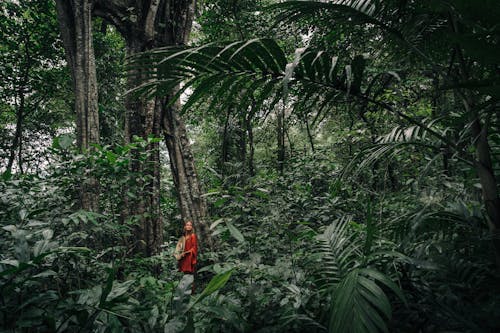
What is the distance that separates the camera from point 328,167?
18.6ft

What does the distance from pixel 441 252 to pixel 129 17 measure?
5.20m

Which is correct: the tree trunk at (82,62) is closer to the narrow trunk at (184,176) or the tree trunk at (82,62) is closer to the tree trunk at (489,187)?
the narrow trunk at (184,176)

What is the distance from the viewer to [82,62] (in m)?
4.30

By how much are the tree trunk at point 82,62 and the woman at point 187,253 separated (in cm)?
181

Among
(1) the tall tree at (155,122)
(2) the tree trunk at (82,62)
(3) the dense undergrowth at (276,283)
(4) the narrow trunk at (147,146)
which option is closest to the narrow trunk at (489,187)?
(3) the dense undergrowth at (276,283)

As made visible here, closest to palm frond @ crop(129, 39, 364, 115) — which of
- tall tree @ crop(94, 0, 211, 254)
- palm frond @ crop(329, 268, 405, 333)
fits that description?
palm frond @ crop(329, 268, 405, 333)

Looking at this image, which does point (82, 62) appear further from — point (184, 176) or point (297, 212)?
point (297, 212)

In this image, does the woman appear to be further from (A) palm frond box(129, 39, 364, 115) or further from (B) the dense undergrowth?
(A) palm frond box(129, 39, 364, 115)

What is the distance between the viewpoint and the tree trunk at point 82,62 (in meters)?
4.03

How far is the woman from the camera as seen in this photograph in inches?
154

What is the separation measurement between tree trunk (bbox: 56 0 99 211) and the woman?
181cm

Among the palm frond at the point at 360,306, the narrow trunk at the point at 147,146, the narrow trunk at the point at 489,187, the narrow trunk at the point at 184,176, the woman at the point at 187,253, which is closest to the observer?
the palm frond at the point at 360,306

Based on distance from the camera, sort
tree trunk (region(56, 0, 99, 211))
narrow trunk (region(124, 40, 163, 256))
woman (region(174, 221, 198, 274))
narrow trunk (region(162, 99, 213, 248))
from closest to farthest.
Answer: woman (region(174, 221, 198, 274)) < tree trunk (region(56, 0, 99, 211)) < narrow trunk (region(124, 40, 163, 256)) < narrow trunk (region(162, 99, 213, 248))

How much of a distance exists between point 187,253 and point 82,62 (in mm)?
3188
